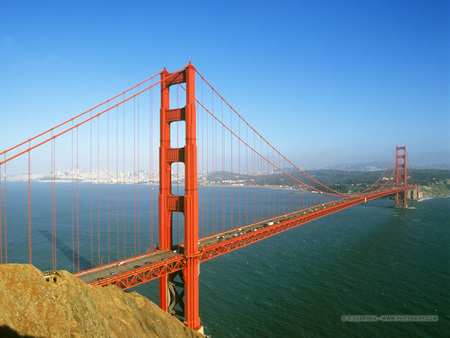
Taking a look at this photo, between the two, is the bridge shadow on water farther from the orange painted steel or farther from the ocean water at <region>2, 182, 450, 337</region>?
the orange painted steel

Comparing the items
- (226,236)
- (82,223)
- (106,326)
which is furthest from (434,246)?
(82,223)

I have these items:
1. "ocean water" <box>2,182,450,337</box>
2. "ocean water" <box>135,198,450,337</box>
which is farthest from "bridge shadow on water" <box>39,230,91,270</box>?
"ocean water" <box>135,198,450,337</box>

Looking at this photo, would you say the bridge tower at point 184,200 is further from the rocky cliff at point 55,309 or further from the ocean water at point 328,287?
the rocky cliff at point 55,309

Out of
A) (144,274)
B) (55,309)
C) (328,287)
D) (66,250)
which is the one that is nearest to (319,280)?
(328,287)

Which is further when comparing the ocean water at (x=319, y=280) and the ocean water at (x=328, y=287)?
the ocean water at (x=319, y=280)

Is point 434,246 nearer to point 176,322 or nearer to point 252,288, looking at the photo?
point 252,288

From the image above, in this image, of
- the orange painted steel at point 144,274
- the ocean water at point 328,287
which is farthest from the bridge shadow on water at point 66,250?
the orange painted steel at point 144,274

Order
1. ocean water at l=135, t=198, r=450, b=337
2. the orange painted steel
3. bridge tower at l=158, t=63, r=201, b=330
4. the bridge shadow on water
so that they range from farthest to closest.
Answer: the bridge shadow on water, ocean water at l=135, t=198, r=450, b=337, bridge tower at l=158, t=63, r=201, b=330, the orange painted steel
